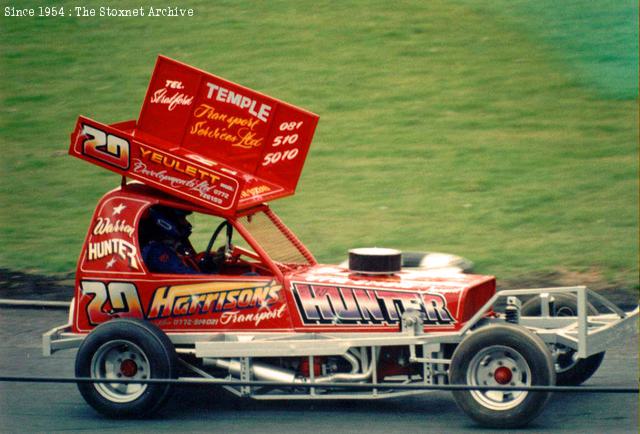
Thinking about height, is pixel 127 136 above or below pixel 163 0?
below

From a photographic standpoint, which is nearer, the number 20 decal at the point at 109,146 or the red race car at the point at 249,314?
the red race car at the point at 249,314

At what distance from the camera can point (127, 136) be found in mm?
8758

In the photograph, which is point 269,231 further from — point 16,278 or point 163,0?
point 163,0

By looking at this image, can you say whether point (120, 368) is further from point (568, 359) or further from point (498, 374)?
point (568, 359)

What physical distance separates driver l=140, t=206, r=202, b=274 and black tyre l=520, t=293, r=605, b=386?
2847 mm

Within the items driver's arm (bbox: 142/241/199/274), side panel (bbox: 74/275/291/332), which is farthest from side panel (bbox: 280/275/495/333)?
driver's arm (bbox: 142/241/199/274)

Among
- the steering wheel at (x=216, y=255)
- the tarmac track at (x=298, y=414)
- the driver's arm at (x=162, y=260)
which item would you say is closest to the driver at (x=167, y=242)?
the driver's arm at (x=162, y=260)

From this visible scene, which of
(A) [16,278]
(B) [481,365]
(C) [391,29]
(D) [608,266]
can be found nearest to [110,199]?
(B) [481,365]

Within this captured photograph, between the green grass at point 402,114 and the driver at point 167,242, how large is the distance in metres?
5.02

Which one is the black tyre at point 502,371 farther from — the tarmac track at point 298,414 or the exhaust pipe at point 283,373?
the exhaust pipe at point 283,373

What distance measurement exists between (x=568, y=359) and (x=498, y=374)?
4.74 feet

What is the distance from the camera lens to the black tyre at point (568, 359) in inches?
363

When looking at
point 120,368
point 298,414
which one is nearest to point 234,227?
point 120,368

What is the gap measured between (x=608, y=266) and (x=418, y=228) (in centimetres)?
288
